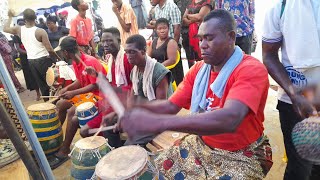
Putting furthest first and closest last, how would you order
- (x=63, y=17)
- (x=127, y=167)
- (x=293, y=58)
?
1. (x=63, y=17)
2. (x=127, y=167)
3. (x=293, y=58)

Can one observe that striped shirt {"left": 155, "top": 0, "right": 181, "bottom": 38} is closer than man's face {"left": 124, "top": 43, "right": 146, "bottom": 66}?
No

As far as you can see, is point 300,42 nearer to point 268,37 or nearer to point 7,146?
point 268,37

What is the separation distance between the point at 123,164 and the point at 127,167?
2.3 inches

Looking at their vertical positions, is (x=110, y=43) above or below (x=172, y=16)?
below

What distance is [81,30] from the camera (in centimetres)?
636

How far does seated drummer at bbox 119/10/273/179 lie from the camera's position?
5.44ft

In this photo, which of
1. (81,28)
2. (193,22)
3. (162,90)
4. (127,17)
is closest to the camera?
(162,90)

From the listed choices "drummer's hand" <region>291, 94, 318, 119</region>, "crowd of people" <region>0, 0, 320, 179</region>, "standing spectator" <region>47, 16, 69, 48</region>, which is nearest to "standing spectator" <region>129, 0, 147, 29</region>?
"standing spectator" <region>47, 16, 69, 48</region>

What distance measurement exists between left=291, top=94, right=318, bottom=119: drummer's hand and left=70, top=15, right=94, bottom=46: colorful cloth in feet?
17.3

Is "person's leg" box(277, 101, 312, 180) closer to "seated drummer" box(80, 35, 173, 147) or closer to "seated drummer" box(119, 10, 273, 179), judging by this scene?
"seated drummer" box(119, 10, 273, 179)

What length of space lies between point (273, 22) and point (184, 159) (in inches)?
44.4

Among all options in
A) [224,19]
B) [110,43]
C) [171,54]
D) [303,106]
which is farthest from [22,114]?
[171,54]

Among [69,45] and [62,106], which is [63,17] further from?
[62,106]

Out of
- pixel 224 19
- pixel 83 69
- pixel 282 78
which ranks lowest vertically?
pixel 83 69
